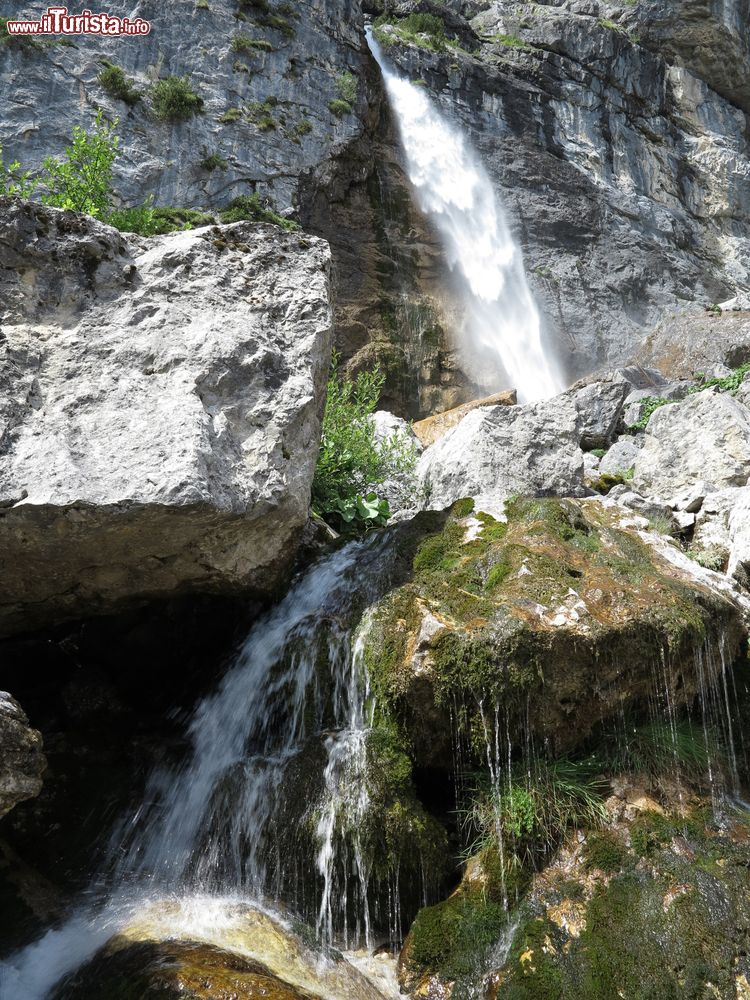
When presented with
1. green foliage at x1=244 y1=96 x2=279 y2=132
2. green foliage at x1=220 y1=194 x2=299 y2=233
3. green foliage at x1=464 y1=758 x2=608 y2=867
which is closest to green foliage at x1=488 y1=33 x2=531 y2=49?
green foliage at x1=244 y1=96 x2=279 y2=132

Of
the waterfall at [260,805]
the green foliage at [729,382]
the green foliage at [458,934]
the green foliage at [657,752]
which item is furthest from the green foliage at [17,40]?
the green foliage at [458,934]

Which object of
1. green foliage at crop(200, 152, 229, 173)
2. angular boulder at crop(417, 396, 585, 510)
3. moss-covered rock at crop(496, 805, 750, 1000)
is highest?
green foliage at crop(200, 152, 229, 173)

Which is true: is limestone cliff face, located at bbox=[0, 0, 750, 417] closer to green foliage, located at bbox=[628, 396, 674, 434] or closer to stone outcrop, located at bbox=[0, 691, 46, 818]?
green foliage, located at bbox=[628, 396, 674, 434]

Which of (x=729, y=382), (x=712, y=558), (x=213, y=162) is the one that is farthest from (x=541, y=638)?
(x=213, y=162)

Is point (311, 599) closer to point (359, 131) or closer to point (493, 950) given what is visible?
point (493, 950)

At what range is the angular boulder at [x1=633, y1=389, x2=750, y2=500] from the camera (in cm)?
938

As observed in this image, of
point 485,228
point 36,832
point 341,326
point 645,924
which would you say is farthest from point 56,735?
point 485,228

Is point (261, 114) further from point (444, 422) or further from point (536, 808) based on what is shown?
point (536, 808)

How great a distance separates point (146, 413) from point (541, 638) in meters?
3.16

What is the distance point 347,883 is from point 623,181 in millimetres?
27318

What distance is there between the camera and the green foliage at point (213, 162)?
18562mm

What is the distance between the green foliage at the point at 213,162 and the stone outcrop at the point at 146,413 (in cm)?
1373

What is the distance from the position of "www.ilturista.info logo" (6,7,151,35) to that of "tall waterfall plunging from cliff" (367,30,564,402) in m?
8.20

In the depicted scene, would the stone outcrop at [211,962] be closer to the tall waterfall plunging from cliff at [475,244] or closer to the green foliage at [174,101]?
the tall waterfall plunging from cliff at [475,244]
